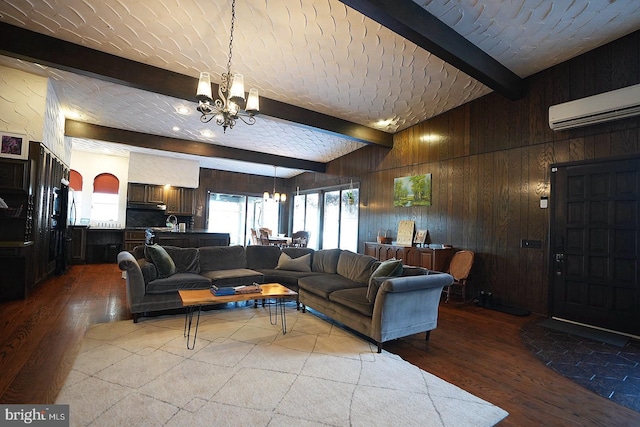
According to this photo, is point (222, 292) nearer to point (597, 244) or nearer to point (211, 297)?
point (211, 297)

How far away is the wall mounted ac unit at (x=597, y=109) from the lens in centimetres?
348

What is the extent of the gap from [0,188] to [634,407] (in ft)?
23.7

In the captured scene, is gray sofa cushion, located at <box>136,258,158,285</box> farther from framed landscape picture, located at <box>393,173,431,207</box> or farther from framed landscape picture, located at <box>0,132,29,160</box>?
framed landscape picture, located at <box>393,173,431,207</box>

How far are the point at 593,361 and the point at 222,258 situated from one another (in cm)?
→ 458

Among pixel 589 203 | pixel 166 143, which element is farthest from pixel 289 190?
pixel 589 203

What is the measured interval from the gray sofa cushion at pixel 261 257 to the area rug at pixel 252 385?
1806 millimetres

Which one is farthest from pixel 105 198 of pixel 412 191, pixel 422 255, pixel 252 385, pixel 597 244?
pixel 597 244

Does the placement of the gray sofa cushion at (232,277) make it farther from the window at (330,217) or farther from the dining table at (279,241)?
the window at (330,217)

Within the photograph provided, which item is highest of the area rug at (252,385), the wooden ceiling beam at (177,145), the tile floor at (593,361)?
the wooden ceiling beam at (177,145)

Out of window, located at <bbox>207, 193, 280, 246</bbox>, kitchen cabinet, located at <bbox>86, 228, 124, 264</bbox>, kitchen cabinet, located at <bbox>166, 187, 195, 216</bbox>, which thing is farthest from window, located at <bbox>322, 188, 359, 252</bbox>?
kitchen cabinet, located at <bbox>86, 228, 124, 264</bbox>

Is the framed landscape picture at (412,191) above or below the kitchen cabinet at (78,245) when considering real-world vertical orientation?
above

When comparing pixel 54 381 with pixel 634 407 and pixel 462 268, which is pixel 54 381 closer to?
pixel 634 407

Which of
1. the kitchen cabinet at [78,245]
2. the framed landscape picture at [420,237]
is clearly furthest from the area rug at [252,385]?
the kitchen cabinet at [78,245]

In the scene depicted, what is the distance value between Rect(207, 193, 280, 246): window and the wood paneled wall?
6.05 metres
